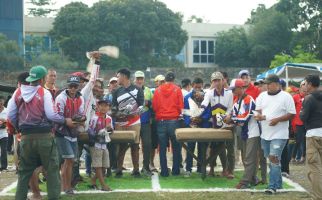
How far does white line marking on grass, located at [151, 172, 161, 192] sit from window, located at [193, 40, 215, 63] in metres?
52.6

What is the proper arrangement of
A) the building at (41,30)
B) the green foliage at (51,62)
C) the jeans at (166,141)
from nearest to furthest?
1. the jeans at (166,141)
2. the green foliage at (51,62)
3. the building at (41,30)

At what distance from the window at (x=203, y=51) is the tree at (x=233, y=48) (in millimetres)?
1534

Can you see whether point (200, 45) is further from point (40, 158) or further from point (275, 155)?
point (40, 158)

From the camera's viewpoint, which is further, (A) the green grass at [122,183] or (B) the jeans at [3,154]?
(B) the jeans at [3,154]

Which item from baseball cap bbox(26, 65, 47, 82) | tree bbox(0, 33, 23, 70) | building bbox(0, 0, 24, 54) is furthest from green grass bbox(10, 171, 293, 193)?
building bbox(0, 0, 24, 54)

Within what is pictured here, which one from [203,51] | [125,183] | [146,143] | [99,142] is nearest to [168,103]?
[146,143]

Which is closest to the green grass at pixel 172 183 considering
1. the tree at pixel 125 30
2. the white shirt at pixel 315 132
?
the white shirt at pixel 315 132

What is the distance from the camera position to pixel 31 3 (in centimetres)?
7206

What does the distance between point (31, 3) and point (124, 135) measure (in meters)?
64.9

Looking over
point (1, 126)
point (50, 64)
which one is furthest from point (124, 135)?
point (50, 64)

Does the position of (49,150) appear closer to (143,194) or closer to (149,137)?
(143,194)

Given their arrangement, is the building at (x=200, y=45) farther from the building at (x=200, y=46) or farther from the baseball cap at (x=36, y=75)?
the baseball cap at (x=36, y=75)

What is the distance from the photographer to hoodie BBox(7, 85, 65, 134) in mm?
8117

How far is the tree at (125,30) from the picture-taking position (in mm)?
53469
